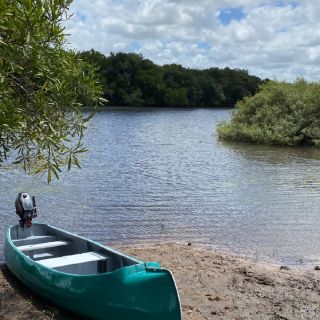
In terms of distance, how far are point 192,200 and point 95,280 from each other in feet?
33.4

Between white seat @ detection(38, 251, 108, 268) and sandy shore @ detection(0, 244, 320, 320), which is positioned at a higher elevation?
white seat @ detection(38, 251, 108, 268)

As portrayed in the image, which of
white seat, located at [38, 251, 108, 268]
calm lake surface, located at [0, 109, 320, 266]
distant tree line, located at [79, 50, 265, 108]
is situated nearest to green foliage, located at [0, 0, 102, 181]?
white seat, located at [38, 251, 108, 268]

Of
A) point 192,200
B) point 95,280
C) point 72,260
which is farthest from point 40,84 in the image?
point 192,200

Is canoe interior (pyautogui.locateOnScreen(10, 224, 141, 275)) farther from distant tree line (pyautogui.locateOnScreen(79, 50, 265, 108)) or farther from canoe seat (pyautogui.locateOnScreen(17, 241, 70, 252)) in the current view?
distant tree line (pyautogui.locateOnScreen(79, 50, 265, 108))

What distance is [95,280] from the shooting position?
673 centimetres

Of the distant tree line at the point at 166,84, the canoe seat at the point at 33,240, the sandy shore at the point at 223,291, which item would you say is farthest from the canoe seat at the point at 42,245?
the distant tree line at the point at 166,84

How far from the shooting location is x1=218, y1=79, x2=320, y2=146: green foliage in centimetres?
3409

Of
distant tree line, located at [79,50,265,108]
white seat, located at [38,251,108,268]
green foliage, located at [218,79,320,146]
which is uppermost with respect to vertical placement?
distant tree line, located at [79,50,265,108]

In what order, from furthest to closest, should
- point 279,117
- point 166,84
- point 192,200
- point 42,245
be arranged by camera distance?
1. point 166,84
2. point 279,117
3. point 192,200
4. point 42,245

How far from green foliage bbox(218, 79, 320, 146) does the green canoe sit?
2670cm

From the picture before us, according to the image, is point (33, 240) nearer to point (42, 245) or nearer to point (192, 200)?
point (42, 245)

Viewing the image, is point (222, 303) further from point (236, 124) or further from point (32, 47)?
point (236, 124)

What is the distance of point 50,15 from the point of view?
5898 mm

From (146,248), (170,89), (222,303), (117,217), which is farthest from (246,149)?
(170,89)
